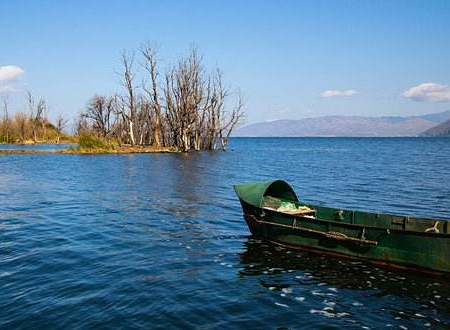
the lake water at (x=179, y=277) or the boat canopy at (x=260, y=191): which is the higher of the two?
the boat canopy at (x=260, y=191)

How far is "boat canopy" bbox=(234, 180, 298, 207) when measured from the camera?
1580 cm

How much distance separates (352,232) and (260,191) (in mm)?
3901

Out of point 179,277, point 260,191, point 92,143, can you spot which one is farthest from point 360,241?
point 92,143

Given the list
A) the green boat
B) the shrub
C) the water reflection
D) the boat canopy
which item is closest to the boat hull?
the green boat

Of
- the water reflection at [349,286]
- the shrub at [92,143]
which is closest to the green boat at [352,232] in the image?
the water reflection at [349,286]

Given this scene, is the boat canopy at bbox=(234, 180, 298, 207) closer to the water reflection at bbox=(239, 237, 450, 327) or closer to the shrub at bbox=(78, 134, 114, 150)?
the water reflection at bbox=(239, 237, 450, 327)

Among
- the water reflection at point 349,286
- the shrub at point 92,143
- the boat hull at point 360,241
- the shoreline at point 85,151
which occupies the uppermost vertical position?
the shrub at point 92,143

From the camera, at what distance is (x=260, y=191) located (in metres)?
16.0

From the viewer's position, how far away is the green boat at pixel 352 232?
38.7ft

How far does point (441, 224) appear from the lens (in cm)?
1339

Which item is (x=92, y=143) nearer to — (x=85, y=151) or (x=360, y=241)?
(x=85, y=151)

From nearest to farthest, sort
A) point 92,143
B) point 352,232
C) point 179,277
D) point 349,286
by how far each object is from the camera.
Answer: point 349,286 < point 179,277 < point 352,232 < point 92,143

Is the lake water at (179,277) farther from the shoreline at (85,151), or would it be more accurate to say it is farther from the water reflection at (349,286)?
the shoreline at (85,151)

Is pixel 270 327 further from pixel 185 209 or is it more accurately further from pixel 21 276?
pixel 185 209
